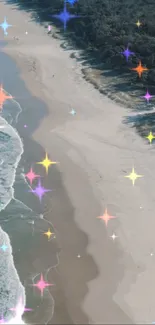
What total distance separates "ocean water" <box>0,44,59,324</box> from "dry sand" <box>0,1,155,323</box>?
0.48 meters

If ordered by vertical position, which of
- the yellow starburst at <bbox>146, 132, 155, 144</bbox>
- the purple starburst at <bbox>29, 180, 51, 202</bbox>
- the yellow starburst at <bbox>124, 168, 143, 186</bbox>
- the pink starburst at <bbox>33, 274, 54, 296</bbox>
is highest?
the yellow starburst at <bbox>146, 132, 155, 144</bbox>

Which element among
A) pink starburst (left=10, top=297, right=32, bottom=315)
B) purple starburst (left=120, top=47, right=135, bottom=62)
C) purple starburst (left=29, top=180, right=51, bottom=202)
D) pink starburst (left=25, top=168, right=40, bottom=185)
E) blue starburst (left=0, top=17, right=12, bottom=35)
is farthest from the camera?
blue starburst (left=0, top=17, right=12, bottom=35)

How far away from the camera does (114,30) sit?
26266mm

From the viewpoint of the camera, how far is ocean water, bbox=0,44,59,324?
32.0 feet

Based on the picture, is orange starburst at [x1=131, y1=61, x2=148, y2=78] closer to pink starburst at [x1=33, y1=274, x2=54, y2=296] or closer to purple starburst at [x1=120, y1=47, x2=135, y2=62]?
purple starburst at [x1=120, y1=47, x2=135, y2=62]

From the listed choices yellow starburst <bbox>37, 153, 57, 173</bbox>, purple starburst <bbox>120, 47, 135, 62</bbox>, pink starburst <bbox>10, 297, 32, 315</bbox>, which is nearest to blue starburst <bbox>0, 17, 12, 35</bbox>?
purple starburst <bbox>120, 47, 135, 62</bbox>

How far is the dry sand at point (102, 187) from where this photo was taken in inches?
390

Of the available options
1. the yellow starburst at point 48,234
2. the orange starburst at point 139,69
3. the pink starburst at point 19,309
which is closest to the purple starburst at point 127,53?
the orange starburst at point 139,69

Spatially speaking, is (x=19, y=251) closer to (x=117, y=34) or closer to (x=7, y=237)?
(x=7, y=237)

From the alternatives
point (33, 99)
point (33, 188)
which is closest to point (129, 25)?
point (33, 99)

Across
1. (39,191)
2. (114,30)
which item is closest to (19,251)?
(39,191)

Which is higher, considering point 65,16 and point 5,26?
point 65,16

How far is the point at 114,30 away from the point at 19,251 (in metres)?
17.5

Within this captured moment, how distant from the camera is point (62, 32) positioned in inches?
1171
